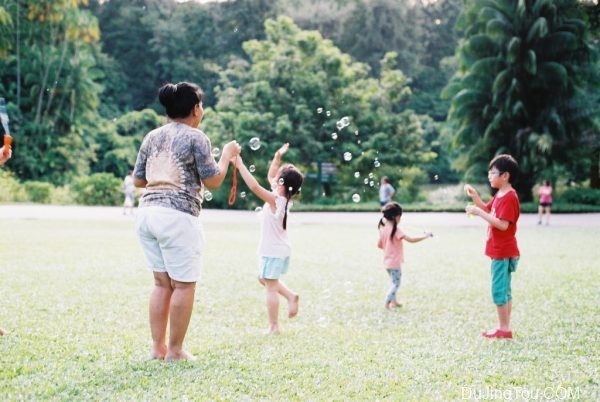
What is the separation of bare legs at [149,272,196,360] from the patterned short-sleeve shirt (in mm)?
501

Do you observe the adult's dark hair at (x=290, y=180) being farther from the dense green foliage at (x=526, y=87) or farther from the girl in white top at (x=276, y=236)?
the dense green foliage at (x=526, y=87)

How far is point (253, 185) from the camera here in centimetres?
561

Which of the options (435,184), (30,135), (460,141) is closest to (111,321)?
(460,141)

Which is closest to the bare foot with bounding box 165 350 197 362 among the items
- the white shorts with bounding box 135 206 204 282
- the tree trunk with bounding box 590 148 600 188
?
the white shorts with bounding box 135 206 204 282

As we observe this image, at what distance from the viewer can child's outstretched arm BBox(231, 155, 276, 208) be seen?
5.40 metres

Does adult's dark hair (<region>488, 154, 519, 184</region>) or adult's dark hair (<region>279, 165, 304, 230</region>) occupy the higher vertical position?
adult's dark hair (<region>488, 154, 519, 184</region>)

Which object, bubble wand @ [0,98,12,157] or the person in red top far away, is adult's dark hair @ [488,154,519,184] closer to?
the person in red top far away

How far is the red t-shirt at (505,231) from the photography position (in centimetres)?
597

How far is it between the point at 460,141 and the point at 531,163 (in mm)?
3656

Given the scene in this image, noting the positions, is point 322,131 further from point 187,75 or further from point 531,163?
point 187,75

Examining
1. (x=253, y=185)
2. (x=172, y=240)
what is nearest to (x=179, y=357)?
(x=172, y=240)

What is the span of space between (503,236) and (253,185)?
2.12 meters

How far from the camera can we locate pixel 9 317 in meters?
6.68

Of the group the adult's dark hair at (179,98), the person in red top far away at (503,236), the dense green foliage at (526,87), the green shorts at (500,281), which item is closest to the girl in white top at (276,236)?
the adult's dark hair at (179,98)
